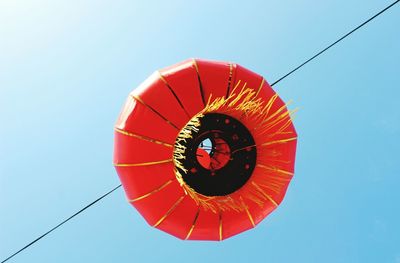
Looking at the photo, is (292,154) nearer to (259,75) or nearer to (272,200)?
(272,200)

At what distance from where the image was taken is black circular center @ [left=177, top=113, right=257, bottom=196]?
4.17 metres

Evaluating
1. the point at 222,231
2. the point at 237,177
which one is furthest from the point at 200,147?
the point at 222,231

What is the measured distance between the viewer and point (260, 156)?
4211 millimetres

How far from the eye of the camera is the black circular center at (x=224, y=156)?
4.17 meters

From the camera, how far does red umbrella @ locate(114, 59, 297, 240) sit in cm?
381

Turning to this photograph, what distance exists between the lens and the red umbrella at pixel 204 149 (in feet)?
12.5

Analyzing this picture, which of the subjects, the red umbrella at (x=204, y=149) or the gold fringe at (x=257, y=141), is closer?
the red umbrella at (x=204, y=149)

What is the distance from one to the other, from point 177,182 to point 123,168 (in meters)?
0.51

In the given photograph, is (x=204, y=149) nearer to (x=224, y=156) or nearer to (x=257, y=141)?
(x=224, y=156)

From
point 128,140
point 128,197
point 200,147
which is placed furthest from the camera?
point 200,147

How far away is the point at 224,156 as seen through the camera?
14.2 ft

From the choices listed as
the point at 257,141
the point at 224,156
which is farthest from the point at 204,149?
the point at 257,141

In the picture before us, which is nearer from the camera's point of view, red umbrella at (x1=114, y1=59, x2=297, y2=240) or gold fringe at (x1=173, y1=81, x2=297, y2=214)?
red umbrella at (x1=114, y1=59, x2=297, y2=240)

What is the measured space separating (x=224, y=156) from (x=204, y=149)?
239 mm
